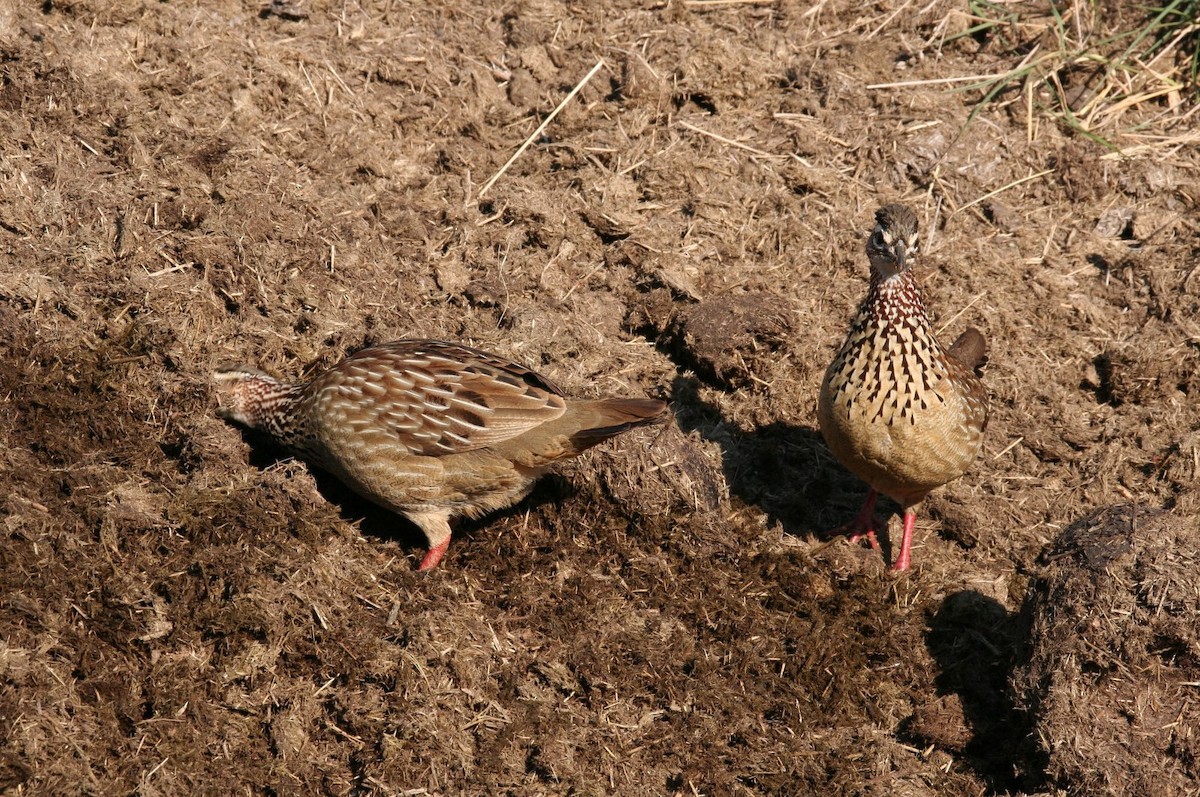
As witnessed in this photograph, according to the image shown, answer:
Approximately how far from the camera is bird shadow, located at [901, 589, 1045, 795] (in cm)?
531

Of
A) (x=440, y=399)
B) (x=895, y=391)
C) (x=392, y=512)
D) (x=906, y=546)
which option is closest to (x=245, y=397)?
(x=392, y=512)

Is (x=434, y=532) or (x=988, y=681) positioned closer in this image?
(x=988, y=681)

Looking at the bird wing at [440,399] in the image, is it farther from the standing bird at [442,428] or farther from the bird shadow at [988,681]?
the bird shadow at [988,681]

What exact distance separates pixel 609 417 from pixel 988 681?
215 cm

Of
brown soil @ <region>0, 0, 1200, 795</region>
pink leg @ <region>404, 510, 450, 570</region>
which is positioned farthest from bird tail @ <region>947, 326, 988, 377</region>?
pink leg @ <region>404, 510, 450, 570</region>

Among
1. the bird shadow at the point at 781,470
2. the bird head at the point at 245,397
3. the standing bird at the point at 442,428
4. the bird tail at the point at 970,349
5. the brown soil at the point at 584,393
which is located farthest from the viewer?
the bird tail at the point at 970,349

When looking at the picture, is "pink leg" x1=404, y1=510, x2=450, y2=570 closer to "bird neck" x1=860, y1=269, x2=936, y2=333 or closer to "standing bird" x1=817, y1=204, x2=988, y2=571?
"standing bird" x1=817, y1=204, x2=988, y2=571

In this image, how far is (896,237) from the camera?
5.77 meters

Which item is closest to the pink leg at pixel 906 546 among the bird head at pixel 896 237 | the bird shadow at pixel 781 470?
the bird shadow at pixel 781 470

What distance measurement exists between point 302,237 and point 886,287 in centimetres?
336

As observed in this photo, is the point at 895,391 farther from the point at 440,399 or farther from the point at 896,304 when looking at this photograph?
the point at 440,399

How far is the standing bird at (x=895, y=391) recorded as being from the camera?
5.84 meters

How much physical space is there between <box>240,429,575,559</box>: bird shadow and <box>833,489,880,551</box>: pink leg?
4.92 feet

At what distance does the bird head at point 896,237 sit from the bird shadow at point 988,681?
1.71 m
